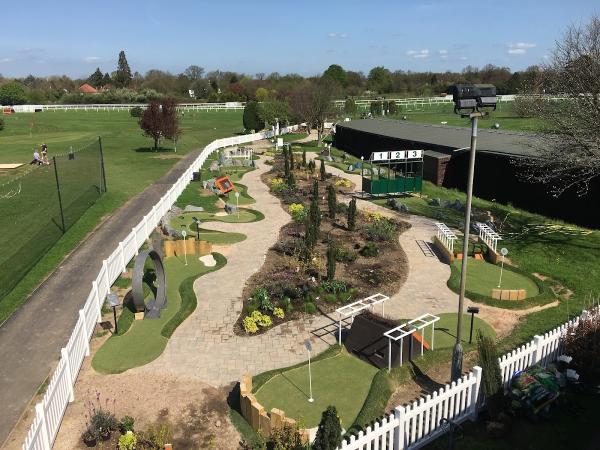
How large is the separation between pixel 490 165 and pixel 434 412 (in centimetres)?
2296

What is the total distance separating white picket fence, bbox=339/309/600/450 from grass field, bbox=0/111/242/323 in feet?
37.6

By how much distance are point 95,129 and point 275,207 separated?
4813cm

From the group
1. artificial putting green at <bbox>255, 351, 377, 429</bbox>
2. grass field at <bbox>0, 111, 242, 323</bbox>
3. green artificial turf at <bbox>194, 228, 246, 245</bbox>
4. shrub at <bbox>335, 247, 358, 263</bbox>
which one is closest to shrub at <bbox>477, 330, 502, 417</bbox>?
artificial putting green at <bbox>255, 351, 377, 429</bbox>

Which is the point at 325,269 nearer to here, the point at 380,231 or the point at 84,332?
the point at 380,231

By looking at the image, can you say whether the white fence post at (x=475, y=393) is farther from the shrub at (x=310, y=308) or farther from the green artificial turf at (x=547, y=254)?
the shrub at (x=310, y=308)

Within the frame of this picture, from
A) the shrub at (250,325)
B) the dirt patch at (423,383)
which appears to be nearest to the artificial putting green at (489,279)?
the dirt patch at (423,383)

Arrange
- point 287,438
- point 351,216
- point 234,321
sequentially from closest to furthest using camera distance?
point 287,438
point 234,321
point 351,216

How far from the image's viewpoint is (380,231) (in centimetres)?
2181

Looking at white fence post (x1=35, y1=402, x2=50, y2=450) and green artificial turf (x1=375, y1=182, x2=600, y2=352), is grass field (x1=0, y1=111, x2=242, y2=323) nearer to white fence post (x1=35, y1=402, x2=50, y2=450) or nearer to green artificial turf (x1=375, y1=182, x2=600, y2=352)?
white fence post (x1=35, y1=402, x2=50, y2=450)

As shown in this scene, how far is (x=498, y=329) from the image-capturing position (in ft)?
45.7

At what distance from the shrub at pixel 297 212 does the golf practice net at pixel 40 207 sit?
35.3ft

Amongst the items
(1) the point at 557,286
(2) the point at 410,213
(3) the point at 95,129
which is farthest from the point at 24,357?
(3) the point at 95,129

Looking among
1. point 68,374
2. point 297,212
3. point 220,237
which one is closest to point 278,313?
point 68,374

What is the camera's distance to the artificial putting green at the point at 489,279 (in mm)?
16375
